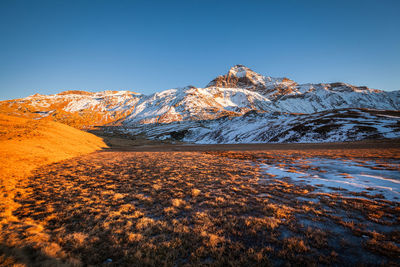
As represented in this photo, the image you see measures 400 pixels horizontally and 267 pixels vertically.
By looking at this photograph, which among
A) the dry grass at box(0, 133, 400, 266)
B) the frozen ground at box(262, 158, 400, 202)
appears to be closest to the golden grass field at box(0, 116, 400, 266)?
the dry grass at box(0, 133, 400, 266)

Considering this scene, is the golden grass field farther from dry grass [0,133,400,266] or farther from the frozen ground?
the frozen ground

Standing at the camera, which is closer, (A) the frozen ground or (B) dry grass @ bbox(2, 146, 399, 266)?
(B) dry grass @ bbox(2, 146, 399, 266)

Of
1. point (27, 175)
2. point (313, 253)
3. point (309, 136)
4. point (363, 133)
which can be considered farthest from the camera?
point (309, 136)

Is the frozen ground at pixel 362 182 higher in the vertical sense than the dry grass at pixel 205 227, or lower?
higher

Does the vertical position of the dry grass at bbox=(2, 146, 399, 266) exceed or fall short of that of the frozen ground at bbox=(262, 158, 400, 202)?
it falls short

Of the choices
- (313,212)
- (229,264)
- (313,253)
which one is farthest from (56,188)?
(313,212)

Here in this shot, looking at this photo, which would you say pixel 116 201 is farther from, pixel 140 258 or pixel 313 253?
pixel 313 253

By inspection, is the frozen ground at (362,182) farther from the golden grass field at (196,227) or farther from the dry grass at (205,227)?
the dry grass at (205,227)

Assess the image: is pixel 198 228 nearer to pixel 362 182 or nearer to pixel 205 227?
pixel 205 227

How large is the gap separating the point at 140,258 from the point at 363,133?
79740 millimetres

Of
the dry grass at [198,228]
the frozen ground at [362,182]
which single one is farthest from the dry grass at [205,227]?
the frozen ground at [362,182]

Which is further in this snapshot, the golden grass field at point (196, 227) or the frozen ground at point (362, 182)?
the frozen ground at point (362, 182)

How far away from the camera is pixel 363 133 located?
182 feet

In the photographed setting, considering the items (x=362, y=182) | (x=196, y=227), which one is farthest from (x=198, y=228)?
(x=362, y=182)
